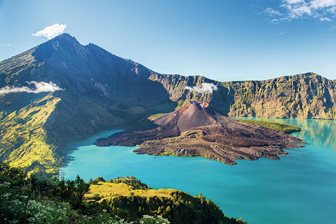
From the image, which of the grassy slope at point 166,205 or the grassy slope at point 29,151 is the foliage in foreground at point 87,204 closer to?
the grassy slope at point 166,205

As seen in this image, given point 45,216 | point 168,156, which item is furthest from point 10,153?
point 45,216

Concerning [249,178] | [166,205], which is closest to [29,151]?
[249,178]

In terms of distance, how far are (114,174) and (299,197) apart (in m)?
76.9

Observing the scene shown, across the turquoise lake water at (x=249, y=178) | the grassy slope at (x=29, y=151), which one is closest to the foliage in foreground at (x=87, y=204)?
the turquoise lake water at (x=249, y=178)

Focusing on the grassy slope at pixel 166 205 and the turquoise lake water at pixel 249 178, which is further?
the turquoise lake water at pixel 249 178

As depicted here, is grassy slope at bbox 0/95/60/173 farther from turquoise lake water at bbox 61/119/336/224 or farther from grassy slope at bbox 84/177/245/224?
grassy slope at bbox 84/177/245/224

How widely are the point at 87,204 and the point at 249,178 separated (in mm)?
115425

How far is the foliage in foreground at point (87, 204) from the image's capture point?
13.9 metres

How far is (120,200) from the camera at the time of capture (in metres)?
69.0

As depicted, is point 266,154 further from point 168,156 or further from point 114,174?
point 114,174

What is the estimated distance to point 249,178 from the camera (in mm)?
131375

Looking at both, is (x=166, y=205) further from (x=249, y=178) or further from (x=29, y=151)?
(x=29, y=151)

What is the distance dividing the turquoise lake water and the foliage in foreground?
2002 cm

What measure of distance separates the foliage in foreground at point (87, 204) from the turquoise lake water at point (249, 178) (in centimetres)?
2002
